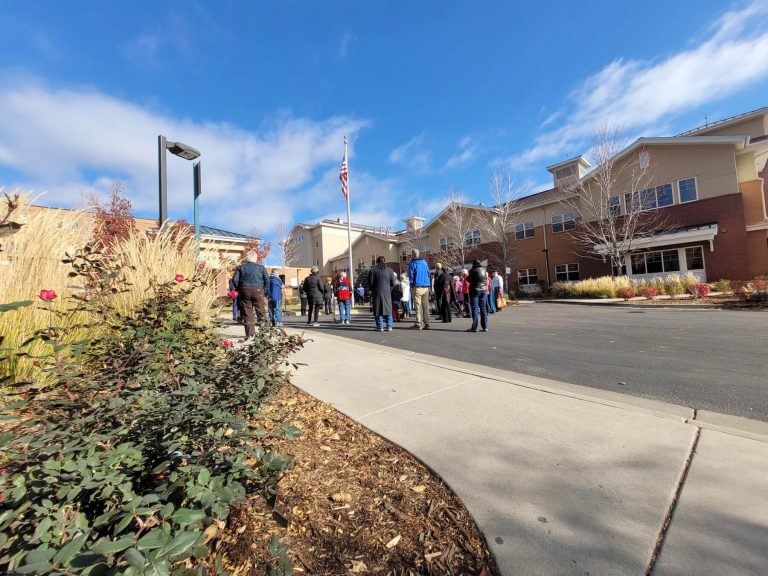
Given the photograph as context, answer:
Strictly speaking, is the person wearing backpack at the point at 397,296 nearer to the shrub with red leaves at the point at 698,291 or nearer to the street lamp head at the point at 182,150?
the street lamp head at the point at 182,150

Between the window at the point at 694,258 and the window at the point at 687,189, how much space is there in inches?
114

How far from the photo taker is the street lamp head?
6.12 meters

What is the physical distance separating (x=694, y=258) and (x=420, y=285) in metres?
20.8

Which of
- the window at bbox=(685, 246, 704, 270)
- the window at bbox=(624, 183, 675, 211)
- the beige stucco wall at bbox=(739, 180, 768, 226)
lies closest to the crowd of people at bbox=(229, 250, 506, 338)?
the window at bbox=(624, 183, 675, 211)

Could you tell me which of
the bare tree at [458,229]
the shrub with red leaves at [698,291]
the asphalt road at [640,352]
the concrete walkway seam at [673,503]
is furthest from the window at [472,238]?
the concrete walkway seam at [673,503]

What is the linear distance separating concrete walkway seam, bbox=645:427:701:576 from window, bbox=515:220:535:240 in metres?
28.2

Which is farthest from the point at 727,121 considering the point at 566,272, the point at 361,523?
the point at 361,523

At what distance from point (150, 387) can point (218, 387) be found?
37 cm

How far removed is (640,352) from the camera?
542 cm

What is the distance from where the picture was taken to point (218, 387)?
1.99m

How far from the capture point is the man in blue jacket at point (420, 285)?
856 cm

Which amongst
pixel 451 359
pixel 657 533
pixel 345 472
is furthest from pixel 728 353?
pixel 345 472

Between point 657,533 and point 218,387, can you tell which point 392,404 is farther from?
point 657,533

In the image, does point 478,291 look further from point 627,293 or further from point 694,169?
point 694,169
